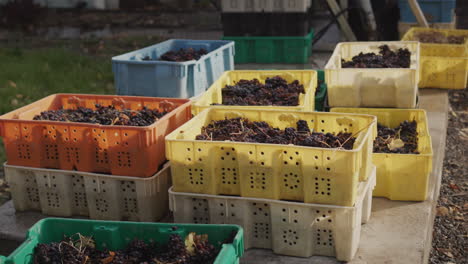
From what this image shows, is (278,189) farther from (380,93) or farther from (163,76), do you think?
(380,93)

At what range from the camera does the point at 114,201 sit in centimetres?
327

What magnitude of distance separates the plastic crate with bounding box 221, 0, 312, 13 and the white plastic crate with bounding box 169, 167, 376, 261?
426 cm

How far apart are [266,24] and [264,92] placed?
317 centimetres

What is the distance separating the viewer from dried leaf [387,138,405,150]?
3.76m

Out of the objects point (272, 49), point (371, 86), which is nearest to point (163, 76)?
point (371, 86)

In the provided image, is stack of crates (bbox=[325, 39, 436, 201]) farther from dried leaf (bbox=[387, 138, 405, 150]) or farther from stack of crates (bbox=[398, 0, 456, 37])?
stack of crates (bbox=[398, 0, 456, 37])

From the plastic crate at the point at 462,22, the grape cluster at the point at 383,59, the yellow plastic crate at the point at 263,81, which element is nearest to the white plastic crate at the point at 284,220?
the yellow plastic crate at the point at 263,81

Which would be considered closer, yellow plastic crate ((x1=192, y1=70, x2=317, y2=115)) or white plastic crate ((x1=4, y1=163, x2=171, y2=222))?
white plastic crate ((x1=4, y1=163, x2=171, y2=222))

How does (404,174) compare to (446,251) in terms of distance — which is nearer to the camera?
(404,174)

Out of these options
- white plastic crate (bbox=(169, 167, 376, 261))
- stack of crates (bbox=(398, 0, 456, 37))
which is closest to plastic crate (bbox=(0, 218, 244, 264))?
white plastic crate (bbox=(169, 167, 376, 261))

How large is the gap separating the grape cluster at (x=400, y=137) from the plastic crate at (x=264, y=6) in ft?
10.5

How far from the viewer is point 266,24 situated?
7121 millimetres

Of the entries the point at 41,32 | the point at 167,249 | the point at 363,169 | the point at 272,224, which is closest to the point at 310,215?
the point at 272,224

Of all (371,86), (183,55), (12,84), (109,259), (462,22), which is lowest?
(109,259)
